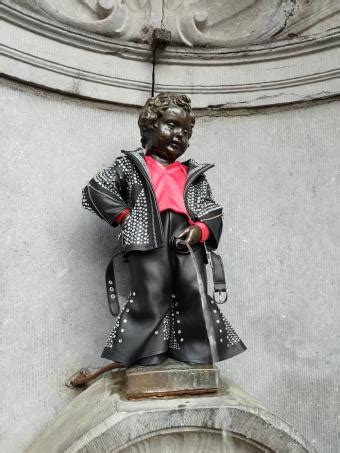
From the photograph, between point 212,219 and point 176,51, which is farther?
point 176,51

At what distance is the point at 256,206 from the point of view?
87.1 inches

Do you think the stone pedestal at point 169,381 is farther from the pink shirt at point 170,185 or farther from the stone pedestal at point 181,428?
the pink shirt at point 170,185

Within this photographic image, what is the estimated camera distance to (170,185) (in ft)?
5.66

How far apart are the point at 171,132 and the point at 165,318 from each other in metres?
0.58

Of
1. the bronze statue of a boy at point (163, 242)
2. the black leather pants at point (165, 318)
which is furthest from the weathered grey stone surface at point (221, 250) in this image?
the black leather pants at point (165, 318)

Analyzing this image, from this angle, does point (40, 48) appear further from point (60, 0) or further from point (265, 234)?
point (265, 234)

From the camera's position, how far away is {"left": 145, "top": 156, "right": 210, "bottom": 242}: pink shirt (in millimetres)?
1681

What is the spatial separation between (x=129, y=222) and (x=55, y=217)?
0.48 meters

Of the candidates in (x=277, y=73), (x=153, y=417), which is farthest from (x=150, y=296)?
(x=277, y=73)

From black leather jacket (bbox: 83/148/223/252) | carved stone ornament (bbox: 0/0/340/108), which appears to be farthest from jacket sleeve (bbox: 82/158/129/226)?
carved stone ornament (bbox: 0/0/340/108)

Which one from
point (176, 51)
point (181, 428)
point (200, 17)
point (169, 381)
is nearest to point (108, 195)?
point (169, 381)

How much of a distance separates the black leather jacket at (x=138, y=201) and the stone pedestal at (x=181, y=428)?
0.46m

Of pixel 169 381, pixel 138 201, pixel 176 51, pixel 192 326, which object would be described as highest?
pixel 176 51

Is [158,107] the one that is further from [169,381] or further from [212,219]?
[169,381]
